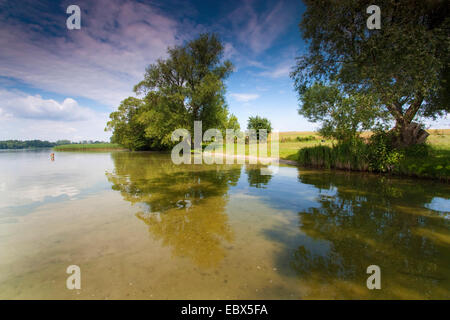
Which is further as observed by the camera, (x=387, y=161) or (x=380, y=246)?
(x=387, y=161)

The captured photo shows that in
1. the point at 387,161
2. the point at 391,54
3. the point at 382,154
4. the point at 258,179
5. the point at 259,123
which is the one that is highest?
the point at 259,123

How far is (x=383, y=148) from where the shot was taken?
1210cm

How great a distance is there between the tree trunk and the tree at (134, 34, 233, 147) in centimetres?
2169

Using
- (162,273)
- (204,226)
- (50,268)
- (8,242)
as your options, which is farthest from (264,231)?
(8,242)

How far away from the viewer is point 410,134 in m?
12.7

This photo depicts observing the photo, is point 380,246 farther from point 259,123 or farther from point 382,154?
point 259,123

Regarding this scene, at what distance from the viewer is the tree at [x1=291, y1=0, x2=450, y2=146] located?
10.5 m

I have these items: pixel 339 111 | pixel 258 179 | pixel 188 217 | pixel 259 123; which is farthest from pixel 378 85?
pixel 259 123

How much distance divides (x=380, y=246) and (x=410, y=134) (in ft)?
44.0

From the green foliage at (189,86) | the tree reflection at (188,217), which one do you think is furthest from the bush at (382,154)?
the green foliage at (189,86)

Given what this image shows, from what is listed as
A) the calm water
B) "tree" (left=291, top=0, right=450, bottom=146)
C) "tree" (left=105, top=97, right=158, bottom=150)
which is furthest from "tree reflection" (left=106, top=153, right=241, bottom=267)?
"tree" (left=105, top=97, right=158, bottom=150)

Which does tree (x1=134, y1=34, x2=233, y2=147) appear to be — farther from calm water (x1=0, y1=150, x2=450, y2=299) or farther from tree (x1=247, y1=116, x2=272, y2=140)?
tree (x1=247, y1=116, x2=272, y2=140)
